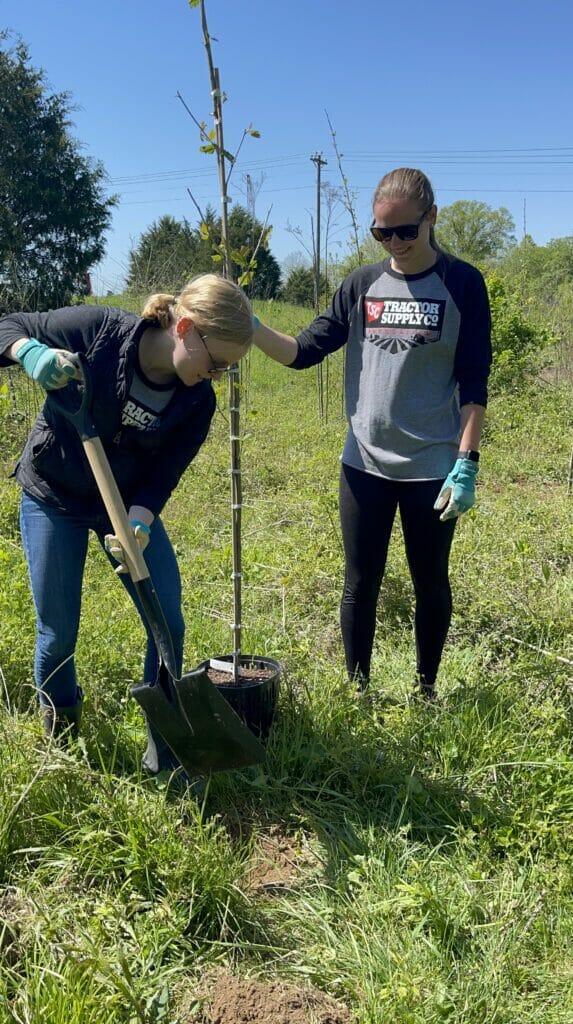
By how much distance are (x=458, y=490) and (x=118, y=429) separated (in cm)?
102

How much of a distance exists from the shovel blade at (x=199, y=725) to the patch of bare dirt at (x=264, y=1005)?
0.50 m

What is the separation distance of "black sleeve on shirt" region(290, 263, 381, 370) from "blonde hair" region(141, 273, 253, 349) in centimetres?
65

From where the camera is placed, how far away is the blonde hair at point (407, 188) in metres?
2.10

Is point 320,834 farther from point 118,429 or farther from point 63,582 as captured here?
point 118,429

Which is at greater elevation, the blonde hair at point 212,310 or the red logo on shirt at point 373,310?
the red logo on shirt at point 373,310

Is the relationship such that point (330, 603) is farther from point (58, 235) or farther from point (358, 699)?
point (58, 235)

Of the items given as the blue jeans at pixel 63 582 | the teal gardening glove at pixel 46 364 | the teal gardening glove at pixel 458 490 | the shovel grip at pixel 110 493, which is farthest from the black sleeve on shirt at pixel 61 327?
the teal gardening glove at pixel 458 490

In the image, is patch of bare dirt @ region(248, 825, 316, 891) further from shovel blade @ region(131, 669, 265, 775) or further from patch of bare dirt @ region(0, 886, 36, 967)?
patch of bare dirt @ region(0, 886, 36, 967)

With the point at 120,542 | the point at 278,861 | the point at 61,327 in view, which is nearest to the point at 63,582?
the point at 120,542

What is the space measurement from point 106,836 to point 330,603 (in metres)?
1.93

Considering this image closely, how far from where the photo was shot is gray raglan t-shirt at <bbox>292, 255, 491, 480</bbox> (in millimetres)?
2230

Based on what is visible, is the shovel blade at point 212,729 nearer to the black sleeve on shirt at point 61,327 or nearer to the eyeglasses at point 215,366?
the eyeglasses at point 215,366

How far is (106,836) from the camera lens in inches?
69.7

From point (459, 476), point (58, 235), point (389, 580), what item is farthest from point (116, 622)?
point (58, 235)
